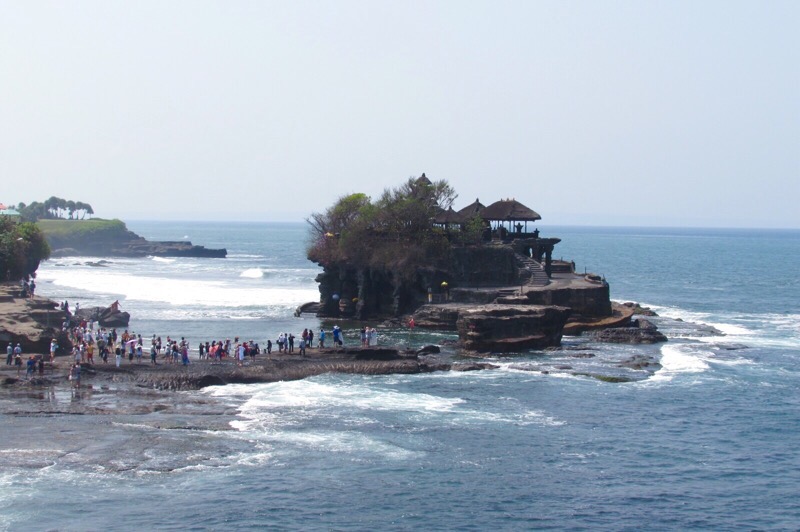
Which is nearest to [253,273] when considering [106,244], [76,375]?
[106,244]

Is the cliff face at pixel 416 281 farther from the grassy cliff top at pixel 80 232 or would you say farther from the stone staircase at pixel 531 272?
the grassy cliff top at pixel 80 232

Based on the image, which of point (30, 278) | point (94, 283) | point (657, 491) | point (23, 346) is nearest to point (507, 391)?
point (657, 491)

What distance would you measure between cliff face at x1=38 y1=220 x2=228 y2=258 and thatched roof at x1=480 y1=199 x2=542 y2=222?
311 ft

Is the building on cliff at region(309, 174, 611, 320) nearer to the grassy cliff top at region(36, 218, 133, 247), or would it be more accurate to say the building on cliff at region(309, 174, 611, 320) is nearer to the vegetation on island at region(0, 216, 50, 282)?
the vegetation on island at region(0, 216, 50, 282)

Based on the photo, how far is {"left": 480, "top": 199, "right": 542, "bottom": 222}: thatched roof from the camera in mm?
79562

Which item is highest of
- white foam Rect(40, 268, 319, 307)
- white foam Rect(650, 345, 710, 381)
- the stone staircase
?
the stone staircase

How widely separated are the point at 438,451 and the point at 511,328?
2353 centimetres

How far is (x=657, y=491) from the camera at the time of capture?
3181cm

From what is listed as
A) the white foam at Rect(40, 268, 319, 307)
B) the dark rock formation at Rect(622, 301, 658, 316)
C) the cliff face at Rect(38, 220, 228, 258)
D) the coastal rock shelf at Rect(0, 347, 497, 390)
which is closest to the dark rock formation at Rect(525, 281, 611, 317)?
the dark rock formation at Rect(622, 301, 658, 316)

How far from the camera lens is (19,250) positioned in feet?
241

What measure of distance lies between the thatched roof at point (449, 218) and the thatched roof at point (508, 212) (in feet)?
5.99

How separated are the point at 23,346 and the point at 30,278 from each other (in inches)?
1518

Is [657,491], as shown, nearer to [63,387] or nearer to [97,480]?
[97,480]

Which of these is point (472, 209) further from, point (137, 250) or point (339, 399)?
point (137, 250)
